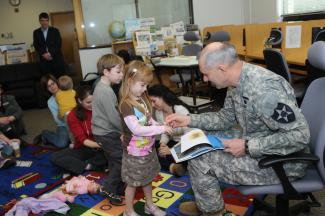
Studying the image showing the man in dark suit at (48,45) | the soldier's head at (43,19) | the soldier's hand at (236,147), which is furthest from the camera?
the man in dark suit at (48,45)

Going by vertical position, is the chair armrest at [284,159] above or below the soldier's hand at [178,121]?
below

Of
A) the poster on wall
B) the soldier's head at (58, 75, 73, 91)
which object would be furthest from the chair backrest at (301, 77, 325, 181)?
the soldier's head at (58, 75, 73, 91)

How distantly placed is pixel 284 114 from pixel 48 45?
5.19m

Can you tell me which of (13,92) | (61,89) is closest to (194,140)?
(61,89)

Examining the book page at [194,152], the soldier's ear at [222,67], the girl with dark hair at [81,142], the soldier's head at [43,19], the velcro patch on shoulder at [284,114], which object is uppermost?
the soldier's head at [43,19]

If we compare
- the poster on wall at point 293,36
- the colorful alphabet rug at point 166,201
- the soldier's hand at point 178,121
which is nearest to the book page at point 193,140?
the soldier's hand at point 178,121

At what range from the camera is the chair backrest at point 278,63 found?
9.45 feet

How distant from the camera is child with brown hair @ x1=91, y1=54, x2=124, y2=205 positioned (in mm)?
2357

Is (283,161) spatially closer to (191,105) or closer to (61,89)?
(61,89)

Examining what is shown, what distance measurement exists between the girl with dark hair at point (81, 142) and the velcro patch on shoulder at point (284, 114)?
1753mm

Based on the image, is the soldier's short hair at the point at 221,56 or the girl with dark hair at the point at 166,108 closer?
the soldier's short hair at the point at 221,56

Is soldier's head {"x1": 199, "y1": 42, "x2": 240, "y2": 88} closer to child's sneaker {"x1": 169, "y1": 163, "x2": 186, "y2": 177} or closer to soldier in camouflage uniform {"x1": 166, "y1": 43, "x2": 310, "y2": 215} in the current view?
soldier in camouflage uniform {"x1": 166, "y1": 43, "x2": 310, "y2": 215}

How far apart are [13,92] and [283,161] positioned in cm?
558

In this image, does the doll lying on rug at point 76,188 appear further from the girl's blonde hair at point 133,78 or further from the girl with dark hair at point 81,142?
the girl's blonde hair at point 133,78
